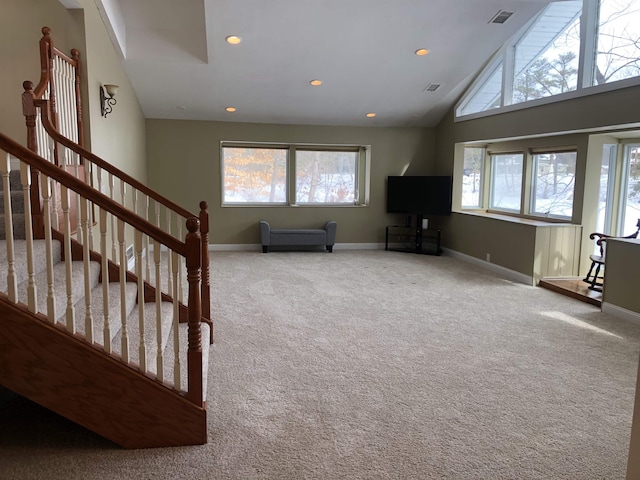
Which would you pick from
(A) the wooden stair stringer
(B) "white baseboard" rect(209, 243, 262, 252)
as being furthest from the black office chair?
(B) "white baseboard" rect(209, 243, 262, 252)

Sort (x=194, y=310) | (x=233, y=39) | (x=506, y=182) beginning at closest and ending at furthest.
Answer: (x=194, y=310) < (x=233, y=39) < (x=506, y=182)

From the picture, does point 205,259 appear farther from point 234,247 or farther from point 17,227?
point 234,247

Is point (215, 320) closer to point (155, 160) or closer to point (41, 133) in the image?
point (41, 133)

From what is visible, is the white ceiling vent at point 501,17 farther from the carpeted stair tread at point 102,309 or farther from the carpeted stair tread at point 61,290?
the carpeted stair tread at point 61,290

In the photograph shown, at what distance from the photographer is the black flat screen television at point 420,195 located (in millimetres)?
8383

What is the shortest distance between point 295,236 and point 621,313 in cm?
511

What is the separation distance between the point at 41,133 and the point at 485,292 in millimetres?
4918

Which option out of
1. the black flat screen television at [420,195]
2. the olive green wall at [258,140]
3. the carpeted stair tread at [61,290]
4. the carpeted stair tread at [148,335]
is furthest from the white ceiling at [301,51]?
the carpeted stair tread at [148,335]

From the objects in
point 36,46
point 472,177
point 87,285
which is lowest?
point 87,285

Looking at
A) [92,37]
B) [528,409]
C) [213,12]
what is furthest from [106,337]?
[213,12]

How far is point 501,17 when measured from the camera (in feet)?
18.5

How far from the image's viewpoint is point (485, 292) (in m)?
5.73

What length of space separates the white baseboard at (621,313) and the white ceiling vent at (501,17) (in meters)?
3.49

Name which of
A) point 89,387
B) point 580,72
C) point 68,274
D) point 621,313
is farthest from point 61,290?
point 580,72
